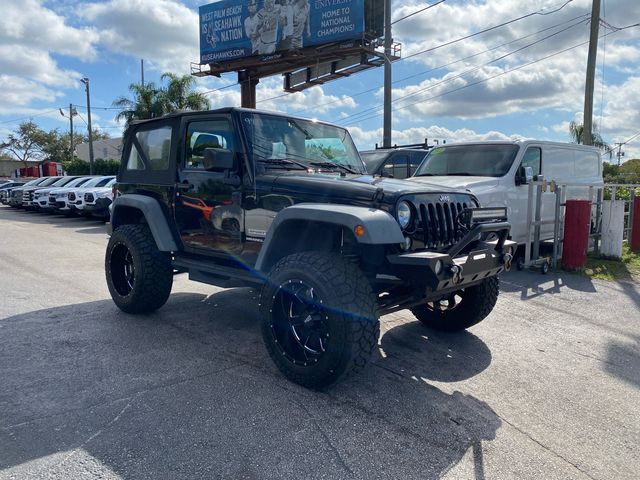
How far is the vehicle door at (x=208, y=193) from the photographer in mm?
4277

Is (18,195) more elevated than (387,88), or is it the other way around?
(387,88)

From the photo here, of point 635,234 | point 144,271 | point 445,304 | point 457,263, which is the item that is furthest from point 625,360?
point 635,234

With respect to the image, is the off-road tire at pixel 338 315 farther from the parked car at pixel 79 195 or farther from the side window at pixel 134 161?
the parked car at pixel 79 195

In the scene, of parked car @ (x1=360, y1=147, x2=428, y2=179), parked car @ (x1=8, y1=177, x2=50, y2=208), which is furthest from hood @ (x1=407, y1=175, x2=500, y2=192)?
parked car @ (x1=8, y1=177, x2=50, y2=208)

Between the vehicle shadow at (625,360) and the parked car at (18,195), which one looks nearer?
the vehicle shadow at (625,360)

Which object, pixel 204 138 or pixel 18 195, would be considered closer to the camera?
pixel 204 138

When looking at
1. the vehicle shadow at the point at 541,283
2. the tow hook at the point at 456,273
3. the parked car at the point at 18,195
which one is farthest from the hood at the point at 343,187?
the parked car at the point at 18,195

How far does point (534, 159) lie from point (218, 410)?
734 centimetres

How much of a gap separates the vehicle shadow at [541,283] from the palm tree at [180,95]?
24816 mm

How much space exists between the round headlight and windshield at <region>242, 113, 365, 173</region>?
1.20 m

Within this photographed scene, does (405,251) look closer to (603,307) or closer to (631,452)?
(631,452)

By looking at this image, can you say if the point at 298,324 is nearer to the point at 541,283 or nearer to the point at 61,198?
the point at 541,283

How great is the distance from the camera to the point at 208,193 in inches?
177

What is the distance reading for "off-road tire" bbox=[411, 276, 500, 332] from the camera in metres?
4.47
